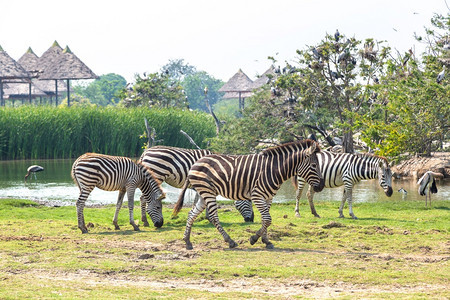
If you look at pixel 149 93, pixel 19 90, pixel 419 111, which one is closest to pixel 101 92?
pixel 19 90

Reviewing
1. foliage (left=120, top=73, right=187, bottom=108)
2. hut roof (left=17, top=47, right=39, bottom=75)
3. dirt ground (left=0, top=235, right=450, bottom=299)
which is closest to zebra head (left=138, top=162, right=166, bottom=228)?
dirt ground (left=0, top=235, right=450, bottom=299)

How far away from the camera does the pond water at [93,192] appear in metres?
19.3

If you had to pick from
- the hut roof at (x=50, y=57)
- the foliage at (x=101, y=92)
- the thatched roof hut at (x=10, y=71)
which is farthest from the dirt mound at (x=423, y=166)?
the foliage at (x=101, y=92)

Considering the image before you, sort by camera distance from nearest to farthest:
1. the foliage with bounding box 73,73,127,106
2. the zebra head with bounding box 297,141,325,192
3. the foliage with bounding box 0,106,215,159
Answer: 1. the zebra head with bounding box 297,141,325,192
2. the foliage with bounding box 0,106,215,159
3. the foliage with bounding box 73,73,127,106

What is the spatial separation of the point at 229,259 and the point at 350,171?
5524 mm

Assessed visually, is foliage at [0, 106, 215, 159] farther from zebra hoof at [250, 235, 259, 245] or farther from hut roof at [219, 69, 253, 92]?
hut roof at [219, 69, 253, 92]

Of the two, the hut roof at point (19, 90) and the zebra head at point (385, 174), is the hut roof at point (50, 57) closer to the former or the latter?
the hut roof at point (19, 90)

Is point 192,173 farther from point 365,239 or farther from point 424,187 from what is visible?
point 424,187

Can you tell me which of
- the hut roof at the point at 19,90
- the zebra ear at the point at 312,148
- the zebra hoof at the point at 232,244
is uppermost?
the hut roof at the point at 19,90

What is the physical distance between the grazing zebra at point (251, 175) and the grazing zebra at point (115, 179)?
2.00 m


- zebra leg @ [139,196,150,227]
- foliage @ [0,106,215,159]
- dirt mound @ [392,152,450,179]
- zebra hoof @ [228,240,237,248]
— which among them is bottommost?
zebra hoof @ [228,240,237,248]

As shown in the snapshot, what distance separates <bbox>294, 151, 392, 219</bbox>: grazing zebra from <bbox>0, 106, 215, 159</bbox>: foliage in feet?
68.9

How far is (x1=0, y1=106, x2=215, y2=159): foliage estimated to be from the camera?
3266cm

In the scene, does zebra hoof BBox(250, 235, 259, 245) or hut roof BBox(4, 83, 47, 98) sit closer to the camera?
zebra hoof BBox(250, 235, 259, 245)
